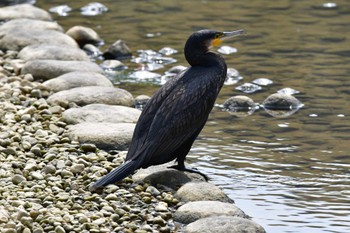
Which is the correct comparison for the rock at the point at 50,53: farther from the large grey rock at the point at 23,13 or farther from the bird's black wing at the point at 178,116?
the bird's black wing at the point at 178,116

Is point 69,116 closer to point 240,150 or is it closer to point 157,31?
point 240,150

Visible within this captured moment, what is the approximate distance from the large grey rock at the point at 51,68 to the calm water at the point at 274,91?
54cm

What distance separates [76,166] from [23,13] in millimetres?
5492

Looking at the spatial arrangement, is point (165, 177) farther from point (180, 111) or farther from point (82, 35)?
point (82, 35)

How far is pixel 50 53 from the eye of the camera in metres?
9.25

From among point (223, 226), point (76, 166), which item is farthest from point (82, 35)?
point (223, 226)

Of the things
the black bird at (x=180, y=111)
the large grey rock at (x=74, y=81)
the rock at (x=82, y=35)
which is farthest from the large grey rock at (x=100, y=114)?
the rock at (x=82, y=35)

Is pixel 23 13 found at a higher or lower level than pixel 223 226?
lower

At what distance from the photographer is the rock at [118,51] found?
33.1 feet

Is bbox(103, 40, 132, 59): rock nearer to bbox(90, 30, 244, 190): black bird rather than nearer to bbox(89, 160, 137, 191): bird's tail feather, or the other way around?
bbox(90, 30, 244, 190): black bird

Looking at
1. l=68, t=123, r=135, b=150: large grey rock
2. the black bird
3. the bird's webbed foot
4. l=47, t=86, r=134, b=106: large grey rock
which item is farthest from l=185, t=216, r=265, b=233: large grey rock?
l=47, t=86, r=134, b=106: large grey rock

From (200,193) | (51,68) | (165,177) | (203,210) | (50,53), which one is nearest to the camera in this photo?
(203,210)

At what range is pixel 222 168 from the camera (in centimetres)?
681

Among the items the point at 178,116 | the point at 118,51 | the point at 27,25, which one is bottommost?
the point at 118,51
